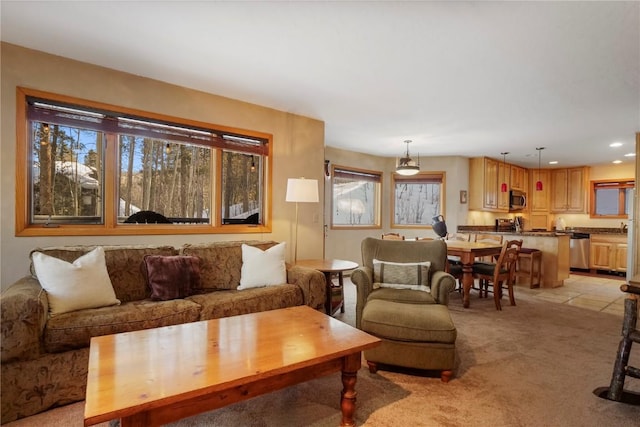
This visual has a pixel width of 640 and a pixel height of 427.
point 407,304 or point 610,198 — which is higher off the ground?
point 610,198

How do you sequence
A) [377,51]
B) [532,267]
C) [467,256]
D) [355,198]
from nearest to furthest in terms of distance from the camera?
1. [377,51]
2. [467,256]
3. [532,267]
4. [355,198]

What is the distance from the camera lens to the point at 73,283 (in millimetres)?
2246

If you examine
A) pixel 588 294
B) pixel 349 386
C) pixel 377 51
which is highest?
pixel 377 51

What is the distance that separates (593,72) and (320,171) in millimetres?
2972

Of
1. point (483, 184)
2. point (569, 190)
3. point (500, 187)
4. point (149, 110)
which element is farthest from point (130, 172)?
point (569, 190)

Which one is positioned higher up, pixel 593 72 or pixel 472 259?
pixel 593 72

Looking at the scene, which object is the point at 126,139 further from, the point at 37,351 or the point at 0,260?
the point at 37,351

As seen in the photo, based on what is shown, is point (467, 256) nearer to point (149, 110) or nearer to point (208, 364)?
point (208, 364)

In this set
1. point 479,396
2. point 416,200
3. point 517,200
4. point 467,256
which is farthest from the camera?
point 517,200

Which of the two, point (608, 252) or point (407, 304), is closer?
point (407, 304)

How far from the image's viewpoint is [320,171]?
14.8 feet

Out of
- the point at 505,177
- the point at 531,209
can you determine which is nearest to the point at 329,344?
the point at 505,177

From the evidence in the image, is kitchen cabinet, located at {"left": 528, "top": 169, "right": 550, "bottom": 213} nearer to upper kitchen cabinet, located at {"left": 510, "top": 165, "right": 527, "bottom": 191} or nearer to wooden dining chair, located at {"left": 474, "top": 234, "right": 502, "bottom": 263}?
upper kitchen cabinet, located at {"left": 510, "top": 165, "right": 527, "bottom": 191}

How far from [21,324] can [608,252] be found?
9272 millimetres
